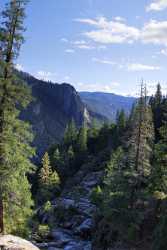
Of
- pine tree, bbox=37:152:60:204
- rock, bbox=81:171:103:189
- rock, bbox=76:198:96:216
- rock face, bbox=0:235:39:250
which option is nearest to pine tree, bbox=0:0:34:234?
rock face, bbox=0:235:39:250

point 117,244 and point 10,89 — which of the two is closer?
point 10,89

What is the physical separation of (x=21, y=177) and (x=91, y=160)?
8460cm

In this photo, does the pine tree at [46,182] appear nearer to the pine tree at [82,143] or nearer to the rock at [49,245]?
the pine tree at [82,143]

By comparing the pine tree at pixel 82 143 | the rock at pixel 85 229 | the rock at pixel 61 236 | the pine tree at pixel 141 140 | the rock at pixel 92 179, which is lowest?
the rock at pixel 61 236

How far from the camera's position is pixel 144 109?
128ft

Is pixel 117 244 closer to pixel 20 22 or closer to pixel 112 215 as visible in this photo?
pixel 112 215

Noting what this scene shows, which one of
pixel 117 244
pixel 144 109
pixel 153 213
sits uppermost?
pixel 144 109

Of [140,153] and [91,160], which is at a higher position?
[140,153]

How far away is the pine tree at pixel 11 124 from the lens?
67.5 ft

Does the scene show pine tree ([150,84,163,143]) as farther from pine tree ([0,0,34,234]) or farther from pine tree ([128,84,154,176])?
pine tree ([0,0,34,234])

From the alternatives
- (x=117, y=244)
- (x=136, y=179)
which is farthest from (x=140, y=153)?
(x=117, y=244)

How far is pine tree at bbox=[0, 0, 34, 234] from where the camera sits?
20.6 m


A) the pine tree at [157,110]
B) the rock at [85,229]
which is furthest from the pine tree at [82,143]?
the rock at [85,229]

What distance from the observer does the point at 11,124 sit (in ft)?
68.4
